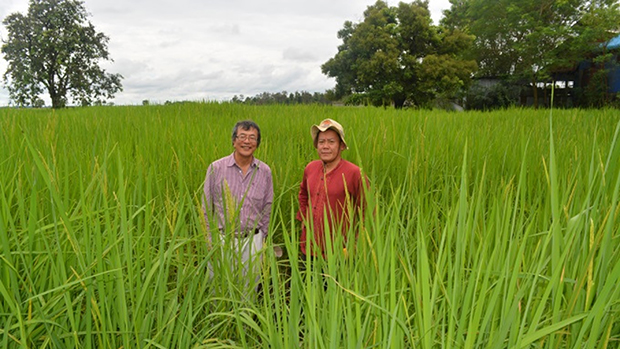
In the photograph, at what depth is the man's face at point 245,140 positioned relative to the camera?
2.26 metres

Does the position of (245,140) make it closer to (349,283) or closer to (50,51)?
(349,283)

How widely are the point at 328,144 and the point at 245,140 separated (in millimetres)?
467

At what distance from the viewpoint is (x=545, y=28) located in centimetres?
1984

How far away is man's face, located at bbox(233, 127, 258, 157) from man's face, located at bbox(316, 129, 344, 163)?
0.37m

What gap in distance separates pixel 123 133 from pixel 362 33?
2093 cm

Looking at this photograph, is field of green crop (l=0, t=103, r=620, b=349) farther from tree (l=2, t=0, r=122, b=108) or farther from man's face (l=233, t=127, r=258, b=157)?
tree (l=2, t=0, r=122, b=108)

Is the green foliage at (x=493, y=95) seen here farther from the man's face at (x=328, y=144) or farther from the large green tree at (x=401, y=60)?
the man's face at (x=328, y=144)

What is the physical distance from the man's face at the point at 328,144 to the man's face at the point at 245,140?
368 millimetres

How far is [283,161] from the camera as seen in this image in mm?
3016

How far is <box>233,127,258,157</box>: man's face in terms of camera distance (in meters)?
2.26

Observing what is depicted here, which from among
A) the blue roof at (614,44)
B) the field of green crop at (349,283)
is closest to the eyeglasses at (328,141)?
the field of green crop at (349,283)

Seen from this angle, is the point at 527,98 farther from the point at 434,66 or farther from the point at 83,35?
the point at 83,35

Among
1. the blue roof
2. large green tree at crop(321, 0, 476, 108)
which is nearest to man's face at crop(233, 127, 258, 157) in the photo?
large green tree at crop(321, 0, 476, 108)

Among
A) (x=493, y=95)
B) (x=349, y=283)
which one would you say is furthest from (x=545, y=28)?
(x=349, y=283)
